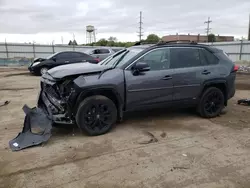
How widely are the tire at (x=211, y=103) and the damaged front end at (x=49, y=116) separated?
3083 millimetres

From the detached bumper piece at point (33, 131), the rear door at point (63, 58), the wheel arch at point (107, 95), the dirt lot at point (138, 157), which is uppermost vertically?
the rear door at point (63, 58)

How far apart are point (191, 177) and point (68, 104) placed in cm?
247

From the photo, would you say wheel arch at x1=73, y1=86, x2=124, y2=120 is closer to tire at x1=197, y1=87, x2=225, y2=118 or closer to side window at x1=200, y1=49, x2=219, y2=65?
tire at x1=197, y1=87, x2=225, y2=118

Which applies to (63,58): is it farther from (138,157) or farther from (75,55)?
(138,157)

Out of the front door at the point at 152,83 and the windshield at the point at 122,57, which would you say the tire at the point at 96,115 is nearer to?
the front door at the point at 152,83

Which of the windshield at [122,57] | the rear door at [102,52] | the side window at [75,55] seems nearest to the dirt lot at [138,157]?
the windshield at [122,57]

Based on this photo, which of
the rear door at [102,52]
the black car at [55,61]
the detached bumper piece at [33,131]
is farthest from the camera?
the rear door at [102,52]

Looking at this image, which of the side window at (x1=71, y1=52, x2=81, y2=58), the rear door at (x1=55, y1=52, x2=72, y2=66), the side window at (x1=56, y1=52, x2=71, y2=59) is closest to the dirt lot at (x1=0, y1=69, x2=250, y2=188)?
the rear door at (x1=55, y1=52, x2=72, y2=66)

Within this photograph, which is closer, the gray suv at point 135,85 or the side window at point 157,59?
the gray suv at point 135,85

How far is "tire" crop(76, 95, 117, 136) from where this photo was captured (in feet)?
15.2

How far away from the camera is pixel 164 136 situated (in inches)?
191

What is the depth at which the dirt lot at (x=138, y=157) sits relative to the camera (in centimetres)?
327

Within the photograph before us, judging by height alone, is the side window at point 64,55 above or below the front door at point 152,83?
above

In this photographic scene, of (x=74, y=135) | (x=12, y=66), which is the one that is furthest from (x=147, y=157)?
(x=12, y=66)
